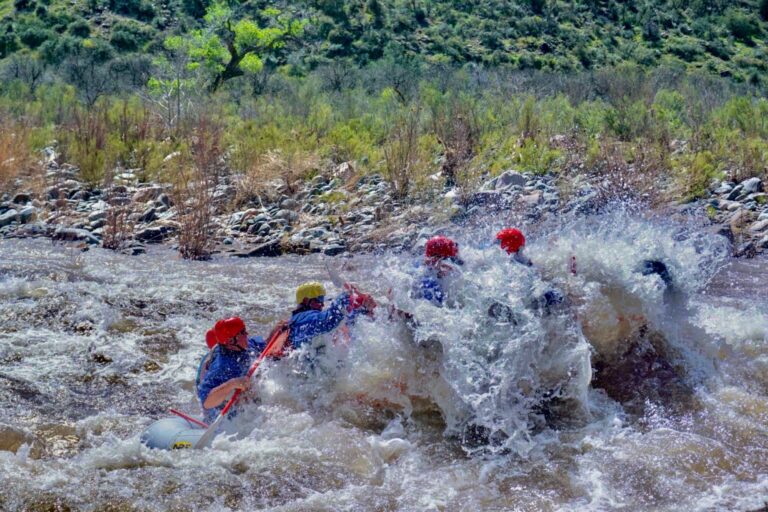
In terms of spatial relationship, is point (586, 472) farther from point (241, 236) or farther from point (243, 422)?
point (241, 236)

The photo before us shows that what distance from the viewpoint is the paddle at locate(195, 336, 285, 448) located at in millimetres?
5273

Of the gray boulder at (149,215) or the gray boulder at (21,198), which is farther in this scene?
the gray boulder at (21,198)

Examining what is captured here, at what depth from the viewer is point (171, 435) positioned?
5254mm

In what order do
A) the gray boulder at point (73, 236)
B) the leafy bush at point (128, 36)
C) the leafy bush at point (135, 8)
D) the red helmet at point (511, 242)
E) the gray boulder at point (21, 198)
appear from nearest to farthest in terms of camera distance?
the red helmet at point (511, 242) < the gray boulder at point (73, 236) < the gray boulder at point (21, 198) < the leafy bush at point (128, 36) < the leafy bush at point (135, 8)

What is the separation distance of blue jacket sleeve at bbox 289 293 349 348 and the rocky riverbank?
189 inches

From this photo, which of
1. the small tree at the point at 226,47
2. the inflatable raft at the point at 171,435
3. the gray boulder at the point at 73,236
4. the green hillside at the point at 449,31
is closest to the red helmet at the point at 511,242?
the inflatable raft at the point at 171,435

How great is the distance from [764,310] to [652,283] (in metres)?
2.00

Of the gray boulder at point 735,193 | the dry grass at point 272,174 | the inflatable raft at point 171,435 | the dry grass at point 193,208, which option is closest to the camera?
the inflatable raft at point 171,435

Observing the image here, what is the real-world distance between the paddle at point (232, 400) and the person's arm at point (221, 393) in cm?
4

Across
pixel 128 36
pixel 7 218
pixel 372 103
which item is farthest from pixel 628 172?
pixel 128 36

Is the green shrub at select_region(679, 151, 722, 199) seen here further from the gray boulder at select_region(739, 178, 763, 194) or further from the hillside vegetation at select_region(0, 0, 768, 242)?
the gray boulder at select_region(739, 178, 763, 194)

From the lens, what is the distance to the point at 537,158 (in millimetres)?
12938

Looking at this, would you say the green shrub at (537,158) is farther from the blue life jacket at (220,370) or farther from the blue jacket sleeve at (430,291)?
the blue life jacket at (220,370)

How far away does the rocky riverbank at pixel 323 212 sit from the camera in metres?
11.1
